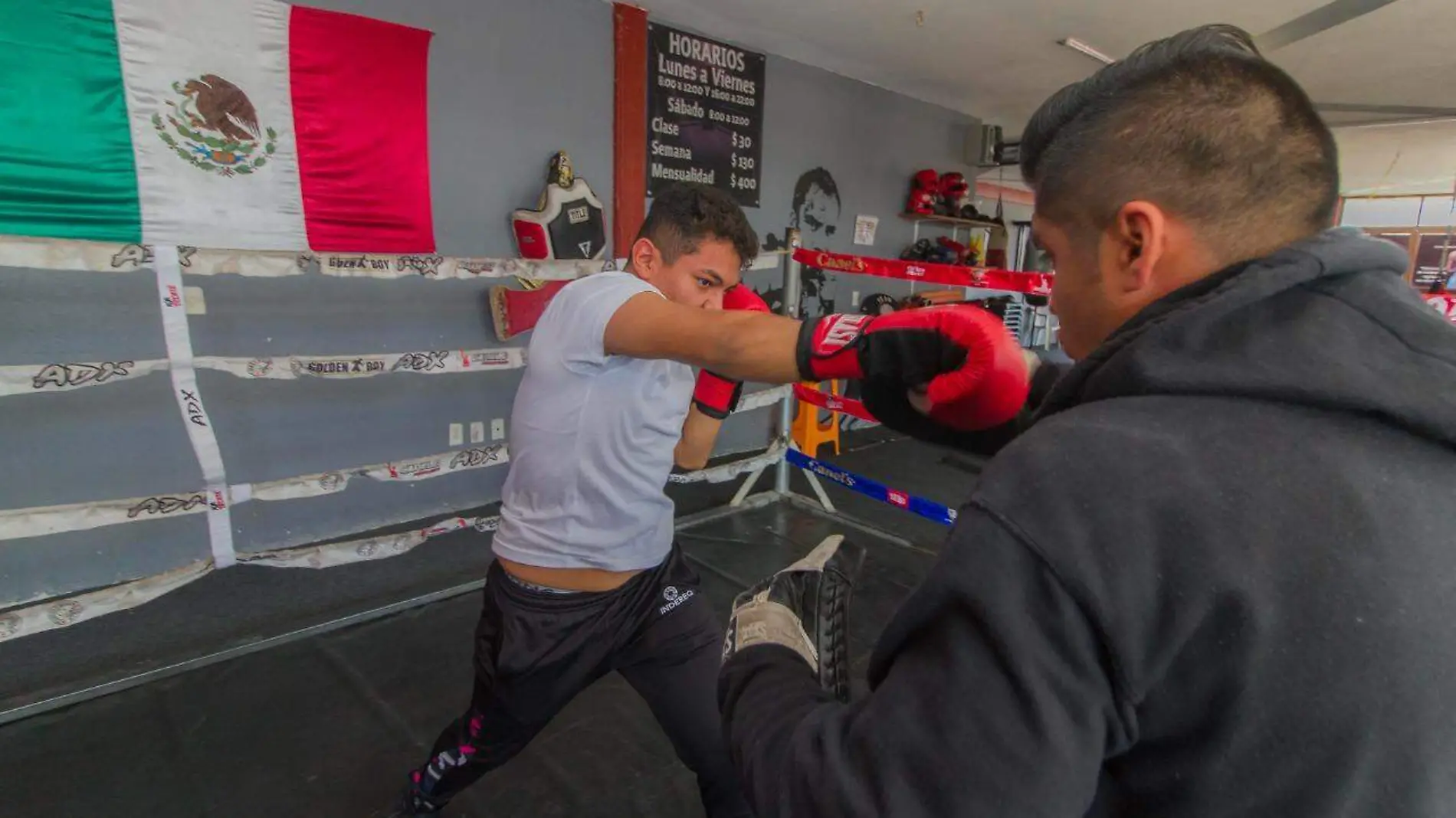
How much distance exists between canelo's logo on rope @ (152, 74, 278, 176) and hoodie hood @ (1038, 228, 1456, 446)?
329cm

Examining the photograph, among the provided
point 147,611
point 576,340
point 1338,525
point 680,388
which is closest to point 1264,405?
point 1338,525

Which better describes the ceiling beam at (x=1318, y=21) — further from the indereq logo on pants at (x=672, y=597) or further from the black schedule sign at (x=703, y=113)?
the indereq logo on pants at (x=672, y=597)

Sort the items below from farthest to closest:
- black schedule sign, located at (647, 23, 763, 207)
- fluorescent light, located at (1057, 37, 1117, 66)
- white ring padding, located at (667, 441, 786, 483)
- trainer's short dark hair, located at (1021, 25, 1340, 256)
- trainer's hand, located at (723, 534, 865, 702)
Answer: fluorescent light, located at (1057, 37, 1117, 66) < black schedule sign, located at (647, 23, 763, 207) < white ring padding, located at (667, 441, 786, 483) < trainer's hand, located at (723, 534, 865, 702) < trainer's short dark hair, located at (1021, 25, 1340, 256)

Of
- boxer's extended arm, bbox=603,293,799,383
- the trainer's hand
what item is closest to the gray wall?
boxer's extended arm, bbox=603,293,799,383

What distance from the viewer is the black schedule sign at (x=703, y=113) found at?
4.28 meters

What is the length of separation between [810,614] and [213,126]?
304 cm

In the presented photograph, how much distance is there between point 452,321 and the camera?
3615mm

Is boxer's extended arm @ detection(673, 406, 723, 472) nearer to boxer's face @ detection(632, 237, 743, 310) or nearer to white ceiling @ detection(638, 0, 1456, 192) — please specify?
boxer's face @ detection(632, 237, 743, 310)

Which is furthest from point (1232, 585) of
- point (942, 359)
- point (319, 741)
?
point (319, 741)

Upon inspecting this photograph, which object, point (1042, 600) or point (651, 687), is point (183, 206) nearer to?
point (651, 687)

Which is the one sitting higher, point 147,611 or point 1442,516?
point 1442,516

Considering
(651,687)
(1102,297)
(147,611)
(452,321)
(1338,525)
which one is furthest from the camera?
(452,321)

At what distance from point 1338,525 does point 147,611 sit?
3348 mm

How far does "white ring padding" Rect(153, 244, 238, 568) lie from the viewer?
2.13 m
